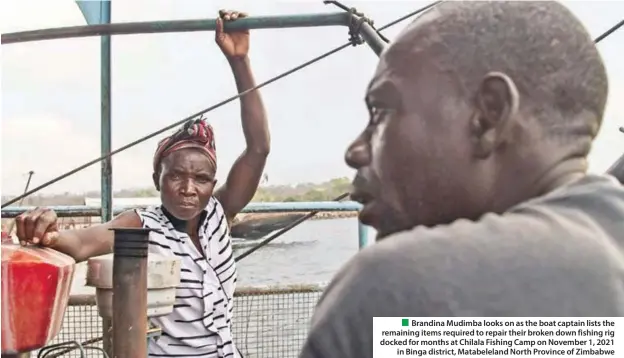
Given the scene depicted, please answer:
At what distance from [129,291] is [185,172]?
0.32 metres

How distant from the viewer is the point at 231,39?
1623 mm

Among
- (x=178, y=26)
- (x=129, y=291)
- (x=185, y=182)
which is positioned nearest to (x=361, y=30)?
(x=178, y=26)

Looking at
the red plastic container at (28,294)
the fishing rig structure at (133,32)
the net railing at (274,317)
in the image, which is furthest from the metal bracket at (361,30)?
the net railing at (274,317)

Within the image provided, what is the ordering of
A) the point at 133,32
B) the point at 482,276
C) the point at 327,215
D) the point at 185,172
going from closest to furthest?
the point at 482,276 → the point at 185,172 → the point at 133,32 → the point at 327,215

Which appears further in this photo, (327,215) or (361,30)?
(327,215)

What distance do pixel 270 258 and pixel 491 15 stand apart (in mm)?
1827

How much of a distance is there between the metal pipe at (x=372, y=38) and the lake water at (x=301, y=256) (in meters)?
0.44

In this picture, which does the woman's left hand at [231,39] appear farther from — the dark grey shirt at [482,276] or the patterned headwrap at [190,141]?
the dark grey shirt at [482,276]

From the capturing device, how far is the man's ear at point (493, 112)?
2.21 feet

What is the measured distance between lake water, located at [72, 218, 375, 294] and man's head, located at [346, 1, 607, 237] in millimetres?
928

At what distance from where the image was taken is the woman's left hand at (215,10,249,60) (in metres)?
1.59

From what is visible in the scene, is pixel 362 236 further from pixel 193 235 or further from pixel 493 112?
pixel 493 112

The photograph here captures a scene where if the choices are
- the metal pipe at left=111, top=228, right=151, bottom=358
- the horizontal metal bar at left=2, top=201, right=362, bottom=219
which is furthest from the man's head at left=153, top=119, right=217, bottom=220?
the horizontal metal bar at left=2, top=201, right=362, bottom=219

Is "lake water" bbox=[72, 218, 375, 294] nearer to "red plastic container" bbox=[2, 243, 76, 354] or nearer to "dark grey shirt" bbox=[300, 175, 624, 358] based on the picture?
"red plastic container" bbox=[2, 243, 76, 354]
